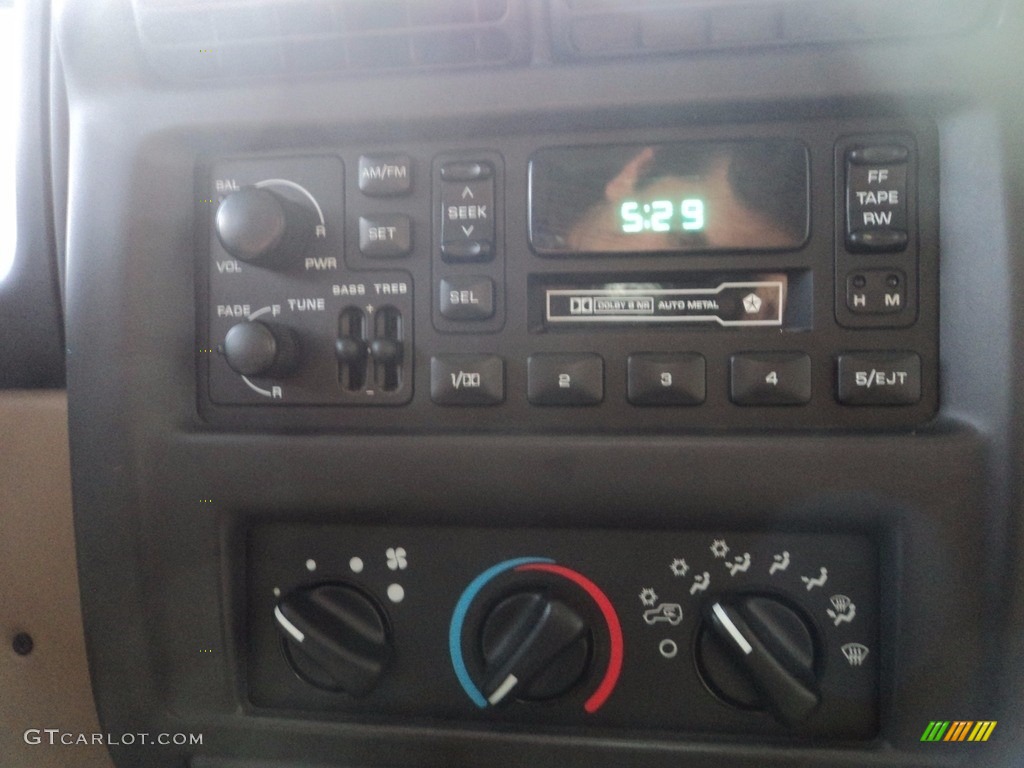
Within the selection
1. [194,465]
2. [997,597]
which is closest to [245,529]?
[194,465]

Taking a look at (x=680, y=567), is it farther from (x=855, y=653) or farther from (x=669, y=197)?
(x=669, y=197)

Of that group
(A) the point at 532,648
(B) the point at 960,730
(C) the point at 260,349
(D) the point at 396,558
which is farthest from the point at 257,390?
(B) the point at 960,730

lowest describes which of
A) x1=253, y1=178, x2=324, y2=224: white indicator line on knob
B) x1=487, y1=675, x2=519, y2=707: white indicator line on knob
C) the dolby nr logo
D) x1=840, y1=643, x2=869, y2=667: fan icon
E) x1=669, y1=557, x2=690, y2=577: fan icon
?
x1=487, y1=675, x2=519, y2=707: white indicator line on knob

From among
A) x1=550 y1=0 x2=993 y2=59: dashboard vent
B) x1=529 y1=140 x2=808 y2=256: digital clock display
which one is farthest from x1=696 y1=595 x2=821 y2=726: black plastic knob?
x1=550 y1=0 x2=993 y2=59: dashboard vent

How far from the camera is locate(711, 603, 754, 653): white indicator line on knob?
424 millimetres

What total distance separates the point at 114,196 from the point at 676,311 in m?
0.38

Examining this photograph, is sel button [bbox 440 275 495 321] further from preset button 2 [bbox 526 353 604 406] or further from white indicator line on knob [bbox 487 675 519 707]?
white indicator line on knob [bbox 487 675 519 707]

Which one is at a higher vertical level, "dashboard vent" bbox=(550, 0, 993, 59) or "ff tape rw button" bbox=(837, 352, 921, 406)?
"dashboard vent" bbox=(550, 0, 993, 59)

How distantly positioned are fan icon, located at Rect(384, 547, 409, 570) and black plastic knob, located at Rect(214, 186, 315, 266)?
21cm

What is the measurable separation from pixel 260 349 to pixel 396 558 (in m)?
0.16

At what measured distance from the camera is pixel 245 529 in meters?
0.48

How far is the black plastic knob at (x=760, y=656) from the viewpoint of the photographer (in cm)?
42

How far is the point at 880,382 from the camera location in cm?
43

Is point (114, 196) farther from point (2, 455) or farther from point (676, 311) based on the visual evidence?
point (676, 311)
